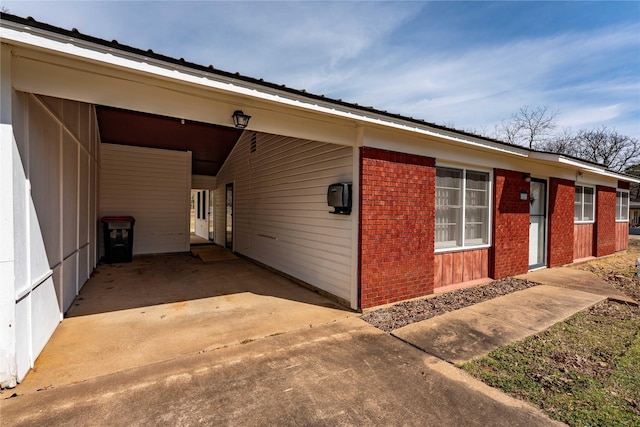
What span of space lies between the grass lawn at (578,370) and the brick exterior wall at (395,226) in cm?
177

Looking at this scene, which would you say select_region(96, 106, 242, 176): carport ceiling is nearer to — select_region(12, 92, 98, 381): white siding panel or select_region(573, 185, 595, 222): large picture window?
select_region(12, 92, 98, 381): white siding panel

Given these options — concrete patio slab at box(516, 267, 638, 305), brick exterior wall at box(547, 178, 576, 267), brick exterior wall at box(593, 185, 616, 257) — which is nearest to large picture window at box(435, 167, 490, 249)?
concrete patio slab at box(516, 267, 638, 305)

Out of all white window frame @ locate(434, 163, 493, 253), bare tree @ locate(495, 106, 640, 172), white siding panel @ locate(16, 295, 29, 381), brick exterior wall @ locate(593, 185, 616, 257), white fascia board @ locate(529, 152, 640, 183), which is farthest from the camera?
bare tree @ locate(495, 106, 640, 172)

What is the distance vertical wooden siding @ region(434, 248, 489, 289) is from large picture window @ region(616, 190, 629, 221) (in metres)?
9.57

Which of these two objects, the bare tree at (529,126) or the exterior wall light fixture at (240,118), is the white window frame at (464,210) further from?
the bare tree at (529,126)

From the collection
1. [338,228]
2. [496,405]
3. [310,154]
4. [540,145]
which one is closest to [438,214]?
[338,228]

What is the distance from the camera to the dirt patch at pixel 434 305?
418cm

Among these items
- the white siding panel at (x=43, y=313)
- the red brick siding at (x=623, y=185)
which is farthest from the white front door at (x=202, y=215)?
the red brick siding at (x=623, y=185)

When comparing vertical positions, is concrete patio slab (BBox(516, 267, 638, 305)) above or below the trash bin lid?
below

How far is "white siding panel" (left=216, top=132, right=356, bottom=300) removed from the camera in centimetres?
496

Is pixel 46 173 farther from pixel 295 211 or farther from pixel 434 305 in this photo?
pixel 434 305

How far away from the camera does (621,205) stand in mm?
11758

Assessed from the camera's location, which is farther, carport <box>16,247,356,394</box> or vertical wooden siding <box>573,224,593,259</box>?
vertical wooden siding <box>573,224,593,259</box>

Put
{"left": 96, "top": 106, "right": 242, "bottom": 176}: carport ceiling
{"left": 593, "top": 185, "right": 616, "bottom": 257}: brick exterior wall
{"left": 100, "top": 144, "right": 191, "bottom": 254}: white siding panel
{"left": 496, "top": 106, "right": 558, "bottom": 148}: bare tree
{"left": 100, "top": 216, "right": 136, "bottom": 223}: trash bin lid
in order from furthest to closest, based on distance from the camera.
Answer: {"left": 496, "top": 106, "right": 558, "bottom": 148}: bare tree → {"left": 593, "top": 185, "right": 616, "bottom": 257}: brick exterior wall → {"left": 100, "top": 144, "right": 191, "bottom": 254}: white siding panel → {"left": 100, "top": 216, "right": 136, "bottom": 223}: trash bin lid → {"left": 96, "top": 106, "right": 242, "bottom": 176}: carport ceiling
